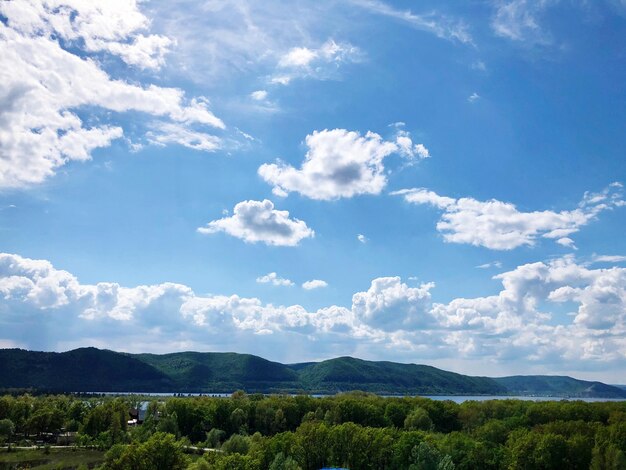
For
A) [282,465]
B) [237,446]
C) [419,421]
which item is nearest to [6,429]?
[237,446]

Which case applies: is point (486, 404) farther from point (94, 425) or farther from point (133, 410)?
point (133, 410)

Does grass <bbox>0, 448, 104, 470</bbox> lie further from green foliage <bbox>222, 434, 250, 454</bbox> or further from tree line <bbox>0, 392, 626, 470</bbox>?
green foliage <bbox>222, 434, 250, 454</bbox>

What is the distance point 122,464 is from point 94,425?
75198 mm

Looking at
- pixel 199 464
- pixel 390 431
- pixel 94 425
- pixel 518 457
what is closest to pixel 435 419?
pixel 390 431

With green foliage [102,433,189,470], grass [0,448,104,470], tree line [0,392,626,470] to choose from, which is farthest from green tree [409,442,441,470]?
grass [0,448,104,470]

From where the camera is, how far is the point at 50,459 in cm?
10031

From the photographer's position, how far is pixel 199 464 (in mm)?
62438

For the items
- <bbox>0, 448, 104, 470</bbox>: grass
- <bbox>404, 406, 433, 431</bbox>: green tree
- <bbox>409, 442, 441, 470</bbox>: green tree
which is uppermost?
<bbox>409, 442, 441, 470</bbox>: green tree

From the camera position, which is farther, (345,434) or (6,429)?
(6,429)

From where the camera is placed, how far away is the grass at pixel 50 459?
301ft

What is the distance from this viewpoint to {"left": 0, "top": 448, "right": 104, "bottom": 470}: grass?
91875mm

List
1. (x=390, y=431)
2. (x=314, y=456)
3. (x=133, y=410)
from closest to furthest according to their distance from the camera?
(x=314, y=456) < (x=390, y=431) < (x=133, y=410)

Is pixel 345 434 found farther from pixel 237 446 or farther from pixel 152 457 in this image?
pixel 152 457

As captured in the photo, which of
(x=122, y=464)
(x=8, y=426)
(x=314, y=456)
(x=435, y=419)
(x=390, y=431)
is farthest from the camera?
(x=435, y=419)
